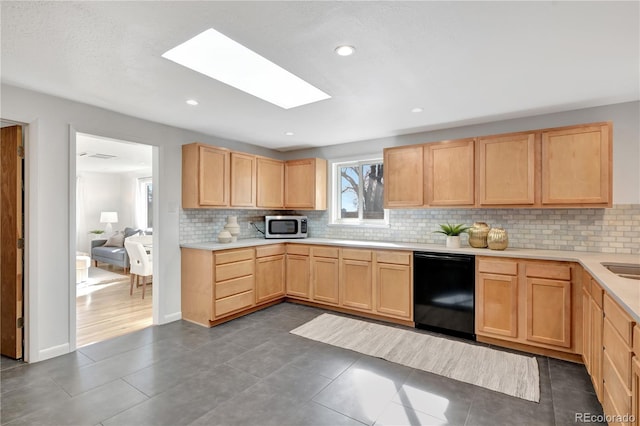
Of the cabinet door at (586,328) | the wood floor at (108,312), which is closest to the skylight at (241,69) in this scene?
the cabinet door at (586,328)

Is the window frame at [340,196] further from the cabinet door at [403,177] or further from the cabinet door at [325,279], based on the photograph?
the cabinet door at [325,279]

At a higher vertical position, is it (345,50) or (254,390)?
(345,50)

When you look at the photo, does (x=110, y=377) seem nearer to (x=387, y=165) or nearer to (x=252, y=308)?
(x=252, y=308)

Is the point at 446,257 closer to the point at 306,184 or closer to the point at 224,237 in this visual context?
the point at 306,184

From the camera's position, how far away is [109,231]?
27.6 feet

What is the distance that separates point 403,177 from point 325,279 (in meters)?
1.73

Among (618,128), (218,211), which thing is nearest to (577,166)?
(618,128)

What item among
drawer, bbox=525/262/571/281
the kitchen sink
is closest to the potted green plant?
drawer, bbox=525/262/571/281

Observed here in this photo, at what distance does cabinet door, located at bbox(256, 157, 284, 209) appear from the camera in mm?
4699

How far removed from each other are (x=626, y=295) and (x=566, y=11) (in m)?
1.53

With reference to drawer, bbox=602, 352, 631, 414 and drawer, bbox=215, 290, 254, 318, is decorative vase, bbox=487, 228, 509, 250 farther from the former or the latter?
drawer, bbox=215, 290, 254, 318

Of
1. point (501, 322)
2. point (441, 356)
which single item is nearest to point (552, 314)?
point (501, 322)

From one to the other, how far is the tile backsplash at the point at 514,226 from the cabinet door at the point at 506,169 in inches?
14.3

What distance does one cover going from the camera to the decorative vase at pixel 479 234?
3498mm
